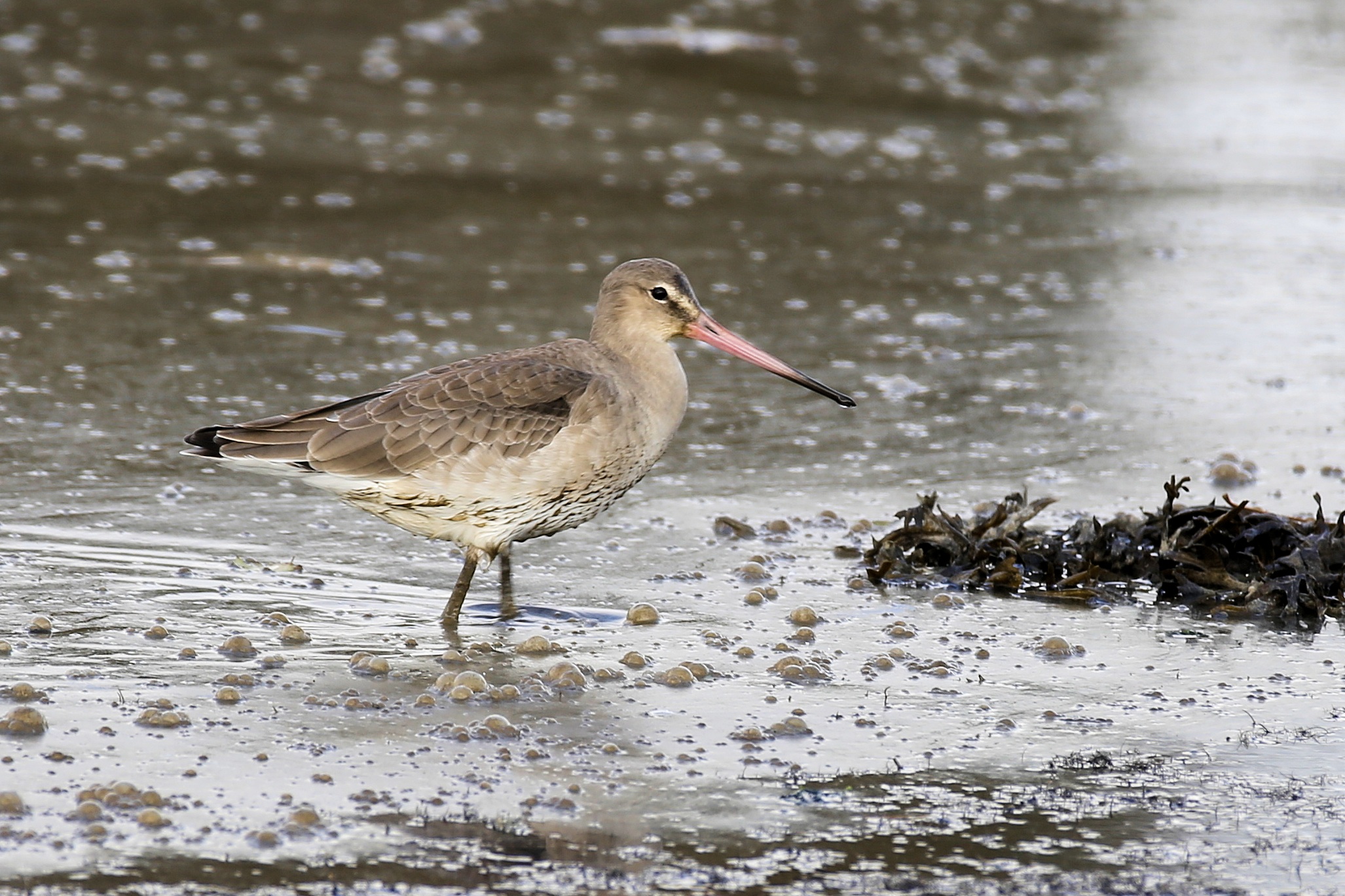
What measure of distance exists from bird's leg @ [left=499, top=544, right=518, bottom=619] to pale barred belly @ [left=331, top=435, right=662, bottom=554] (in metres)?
0.13

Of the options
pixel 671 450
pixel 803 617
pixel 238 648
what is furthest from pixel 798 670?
pixel 671 450

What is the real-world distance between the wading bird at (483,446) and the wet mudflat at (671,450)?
1.08ft

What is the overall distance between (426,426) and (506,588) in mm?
648

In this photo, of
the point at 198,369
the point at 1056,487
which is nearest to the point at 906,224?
the point at 1056,487

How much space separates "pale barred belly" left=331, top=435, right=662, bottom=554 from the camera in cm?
547

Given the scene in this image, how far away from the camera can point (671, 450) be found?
7.34 metres

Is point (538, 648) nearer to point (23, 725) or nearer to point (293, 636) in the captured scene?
point (293, 636)

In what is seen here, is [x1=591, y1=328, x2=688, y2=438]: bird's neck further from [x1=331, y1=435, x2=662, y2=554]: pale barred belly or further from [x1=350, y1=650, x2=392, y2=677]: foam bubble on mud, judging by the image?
[x1=350, y1=650, x2=392, y2=677]: foam bubble on mud

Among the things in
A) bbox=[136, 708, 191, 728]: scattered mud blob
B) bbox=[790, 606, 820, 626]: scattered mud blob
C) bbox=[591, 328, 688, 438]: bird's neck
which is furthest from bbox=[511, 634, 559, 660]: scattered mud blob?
bbox=[136, 708, 191, 728]: scattered mud blob

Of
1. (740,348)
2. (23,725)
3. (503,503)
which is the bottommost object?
(23,725)

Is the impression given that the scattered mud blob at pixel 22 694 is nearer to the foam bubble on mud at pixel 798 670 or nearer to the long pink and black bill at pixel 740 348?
the foam bubble on mud at pixel 798 670

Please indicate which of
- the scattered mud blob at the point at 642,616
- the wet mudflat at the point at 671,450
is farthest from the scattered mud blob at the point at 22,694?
the scattered mud blob at the point at 642,616

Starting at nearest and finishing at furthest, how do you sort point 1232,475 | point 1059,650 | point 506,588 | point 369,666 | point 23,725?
point 23,725 → point 369,666 → point 1059,650 → point 506,588 → point 1232,475

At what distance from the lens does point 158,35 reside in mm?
13961
